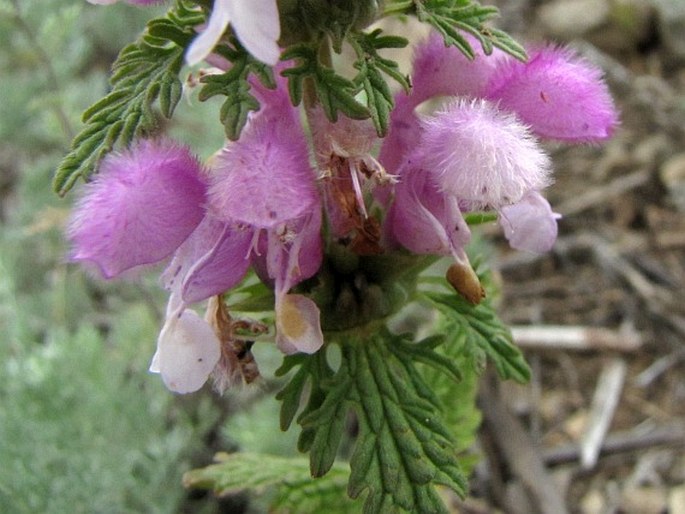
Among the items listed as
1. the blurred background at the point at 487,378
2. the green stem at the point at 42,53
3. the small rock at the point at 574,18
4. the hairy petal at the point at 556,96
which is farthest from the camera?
the small rock at the point at 574,18

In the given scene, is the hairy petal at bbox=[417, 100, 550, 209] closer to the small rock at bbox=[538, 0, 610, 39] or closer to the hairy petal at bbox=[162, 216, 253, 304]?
the hairy petal at bbox=[162, 216, 253, 304]

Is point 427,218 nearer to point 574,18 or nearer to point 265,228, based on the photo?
point 265,228

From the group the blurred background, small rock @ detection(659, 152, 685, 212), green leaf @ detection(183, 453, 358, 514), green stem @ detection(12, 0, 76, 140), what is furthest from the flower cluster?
small rock @ detection(659, 152, 685, 212)

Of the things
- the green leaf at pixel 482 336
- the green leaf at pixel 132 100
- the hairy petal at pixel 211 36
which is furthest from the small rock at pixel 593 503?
the hairy petal at pixel 211 36

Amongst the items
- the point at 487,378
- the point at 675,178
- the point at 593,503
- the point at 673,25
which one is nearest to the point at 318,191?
the point at 487,378

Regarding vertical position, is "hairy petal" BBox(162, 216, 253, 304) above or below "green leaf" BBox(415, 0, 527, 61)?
below

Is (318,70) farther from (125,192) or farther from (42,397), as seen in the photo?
(42,397)

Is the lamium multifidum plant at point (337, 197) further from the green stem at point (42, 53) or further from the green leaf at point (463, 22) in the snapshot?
the green stem at point (42, 53)
